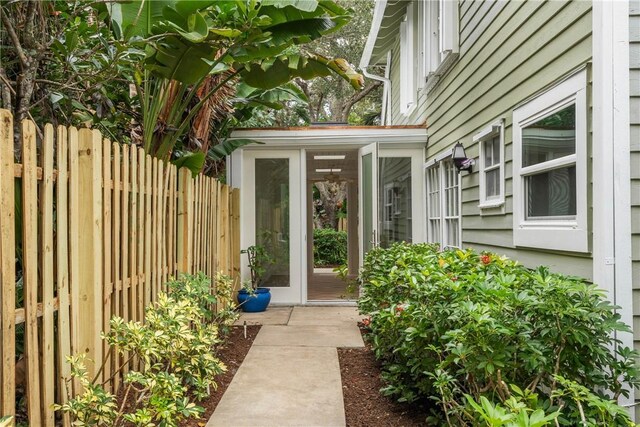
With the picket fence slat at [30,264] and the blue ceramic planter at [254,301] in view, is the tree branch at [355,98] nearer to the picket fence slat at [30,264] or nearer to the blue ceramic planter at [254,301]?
the blue ceramic planter at [254,301]

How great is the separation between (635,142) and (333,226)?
17180 millimetres

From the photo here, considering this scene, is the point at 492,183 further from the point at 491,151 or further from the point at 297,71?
the point at 297,71

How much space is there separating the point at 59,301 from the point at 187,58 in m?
2.31

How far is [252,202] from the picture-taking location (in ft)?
24.7

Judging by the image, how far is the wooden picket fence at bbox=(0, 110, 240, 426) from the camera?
2.02 m

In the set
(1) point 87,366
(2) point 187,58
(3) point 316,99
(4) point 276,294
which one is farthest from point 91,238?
(3) point 316,99

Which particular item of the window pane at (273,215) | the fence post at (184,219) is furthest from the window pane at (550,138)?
the window pane at (273,215)

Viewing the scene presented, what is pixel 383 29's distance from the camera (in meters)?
9.75

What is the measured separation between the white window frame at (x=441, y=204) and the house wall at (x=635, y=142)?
298 centimetres

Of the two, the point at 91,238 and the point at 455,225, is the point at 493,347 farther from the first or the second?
the point at 455,225

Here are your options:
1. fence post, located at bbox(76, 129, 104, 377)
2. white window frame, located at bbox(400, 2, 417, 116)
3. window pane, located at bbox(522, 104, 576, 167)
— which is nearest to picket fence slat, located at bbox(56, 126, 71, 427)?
fence post, located at bbox(76, 129, 104, 377)

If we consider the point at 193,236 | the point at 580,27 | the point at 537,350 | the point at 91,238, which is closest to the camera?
the point at 537,350

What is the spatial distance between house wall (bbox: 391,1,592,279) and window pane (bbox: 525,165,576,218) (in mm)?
287

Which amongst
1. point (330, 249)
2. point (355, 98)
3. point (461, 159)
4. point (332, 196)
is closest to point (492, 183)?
point (461, 159)
